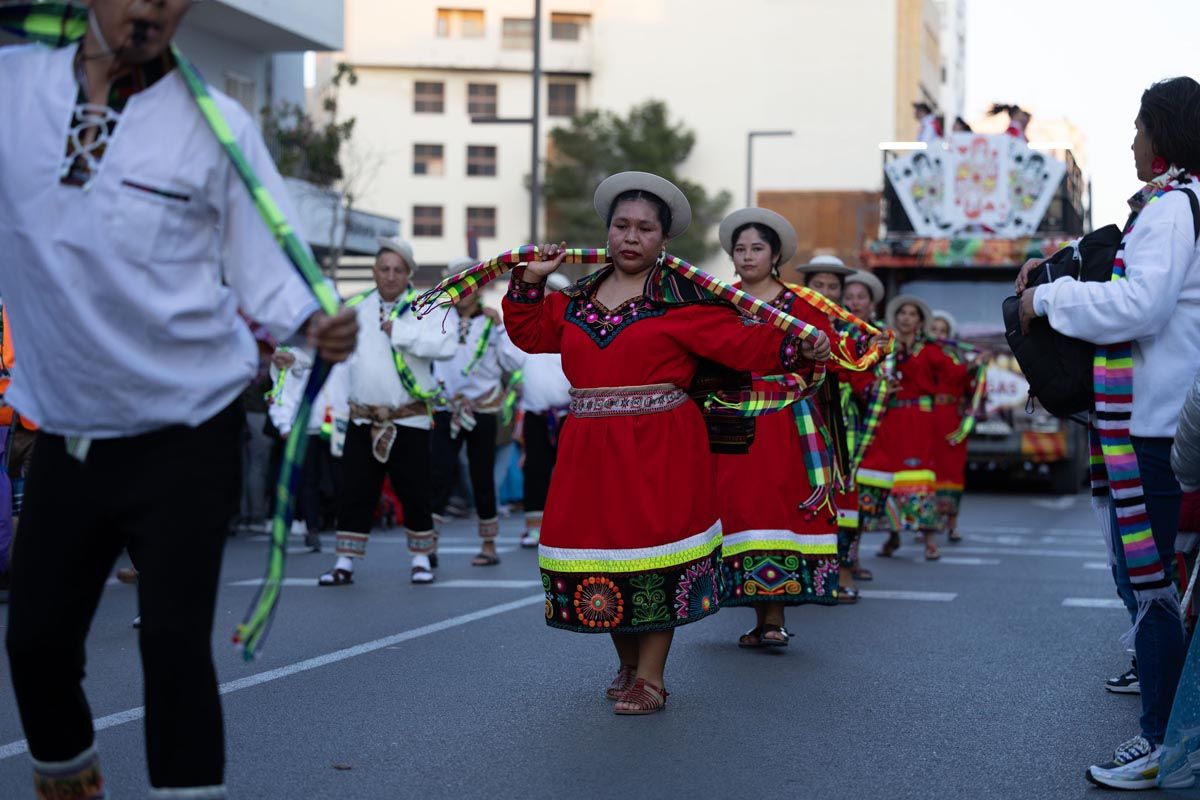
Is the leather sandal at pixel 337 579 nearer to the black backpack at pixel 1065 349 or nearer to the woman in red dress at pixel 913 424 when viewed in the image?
the woman in red dress at pixel 913 424

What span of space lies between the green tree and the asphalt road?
54.7 m

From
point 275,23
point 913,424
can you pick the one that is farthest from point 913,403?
point 275,23

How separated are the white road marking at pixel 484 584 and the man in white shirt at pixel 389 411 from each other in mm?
149

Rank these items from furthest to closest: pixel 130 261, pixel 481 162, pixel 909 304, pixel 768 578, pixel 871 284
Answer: pixel 481 162 < pixel 909 304 < pixel 871 284 < pixel 768 578 < pixel 130 261

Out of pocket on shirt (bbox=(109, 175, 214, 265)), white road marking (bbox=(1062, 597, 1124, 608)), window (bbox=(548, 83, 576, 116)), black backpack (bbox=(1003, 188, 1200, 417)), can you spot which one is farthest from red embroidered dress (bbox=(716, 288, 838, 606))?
window (bbox=(548, 83, 576, 116))

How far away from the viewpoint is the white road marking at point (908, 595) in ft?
34.3

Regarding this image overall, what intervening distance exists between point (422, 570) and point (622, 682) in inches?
184

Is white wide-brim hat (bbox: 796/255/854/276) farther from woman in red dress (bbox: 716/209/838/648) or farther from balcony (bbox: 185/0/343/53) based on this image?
balcony (bbox: 185/0/343/53)

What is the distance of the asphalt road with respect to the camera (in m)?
5.28

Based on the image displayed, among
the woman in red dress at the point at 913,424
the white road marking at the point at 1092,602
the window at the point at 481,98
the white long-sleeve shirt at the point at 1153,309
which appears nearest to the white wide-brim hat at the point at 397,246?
the woman in red dress at the point at 913,424

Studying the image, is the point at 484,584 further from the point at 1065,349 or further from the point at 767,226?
the point at 1065,349

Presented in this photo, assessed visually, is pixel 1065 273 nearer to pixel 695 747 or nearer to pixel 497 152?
pixel 695 747

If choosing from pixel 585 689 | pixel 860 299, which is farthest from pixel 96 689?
pixel 860 299

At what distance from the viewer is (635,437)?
6363 millimetres
